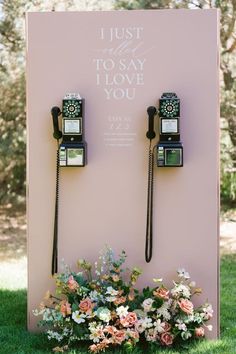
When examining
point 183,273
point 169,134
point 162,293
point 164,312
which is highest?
point 169,134

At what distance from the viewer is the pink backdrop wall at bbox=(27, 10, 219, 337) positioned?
4301mm

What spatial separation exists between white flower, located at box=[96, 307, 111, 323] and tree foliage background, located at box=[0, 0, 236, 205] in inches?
193

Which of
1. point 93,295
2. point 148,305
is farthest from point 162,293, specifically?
point 93,295

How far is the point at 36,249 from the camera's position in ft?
14.6

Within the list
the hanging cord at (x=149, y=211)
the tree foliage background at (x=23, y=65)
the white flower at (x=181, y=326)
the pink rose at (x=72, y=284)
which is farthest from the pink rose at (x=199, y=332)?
the tree foliage background at (x=23, y=65)

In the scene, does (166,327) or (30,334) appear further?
(30,334)

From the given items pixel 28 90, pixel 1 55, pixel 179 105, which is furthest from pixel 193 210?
pixel 1 55

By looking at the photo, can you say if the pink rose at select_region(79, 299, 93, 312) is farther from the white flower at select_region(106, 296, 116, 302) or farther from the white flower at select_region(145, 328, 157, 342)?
the white flower at select_region(145, 328, 157, 342)

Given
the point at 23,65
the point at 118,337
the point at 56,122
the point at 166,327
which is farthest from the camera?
the point at 23,65

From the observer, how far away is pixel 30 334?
14.6 ft

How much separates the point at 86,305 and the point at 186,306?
2.06 ft

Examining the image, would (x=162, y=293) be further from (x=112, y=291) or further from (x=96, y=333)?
(x=96, y=333)

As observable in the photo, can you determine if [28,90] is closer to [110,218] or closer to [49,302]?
[110,218]

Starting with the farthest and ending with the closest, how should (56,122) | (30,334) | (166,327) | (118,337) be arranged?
(30,334)
(56,122)
(166,327)
(118,337)
